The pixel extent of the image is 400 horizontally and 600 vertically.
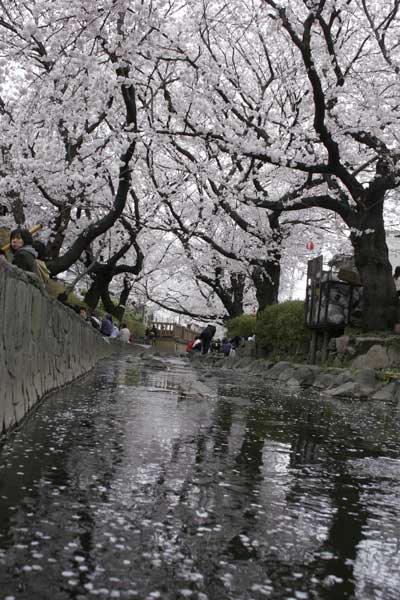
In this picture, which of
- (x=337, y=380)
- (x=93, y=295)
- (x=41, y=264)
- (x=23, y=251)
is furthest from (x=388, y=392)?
(x=93, y=295)

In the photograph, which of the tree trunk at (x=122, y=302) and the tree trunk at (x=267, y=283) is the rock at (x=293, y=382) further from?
the tree trunk at (x=122, y=302)

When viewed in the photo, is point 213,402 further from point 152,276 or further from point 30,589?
point 152,276

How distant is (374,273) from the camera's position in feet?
52.3

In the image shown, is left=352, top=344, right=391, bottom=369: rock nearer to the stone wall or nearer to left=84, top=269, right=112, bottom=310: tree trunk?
the stone wall

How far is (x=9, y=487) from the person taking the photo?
10.4 ft

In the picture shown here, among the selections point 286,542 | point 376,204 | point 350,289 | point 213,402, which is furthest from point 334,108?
point 286,542

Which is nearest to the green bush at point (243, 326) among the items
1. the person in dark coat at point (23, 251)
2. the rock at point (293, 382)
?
the rock at point (293, 382)

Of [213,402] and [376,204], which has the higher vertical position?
[376,204]

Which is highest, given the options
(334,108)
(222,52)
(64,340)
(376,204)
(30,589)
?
(222,52)

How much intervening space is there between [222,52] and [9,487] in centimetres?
2029

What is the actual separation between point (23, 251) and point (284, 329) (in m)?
13.2

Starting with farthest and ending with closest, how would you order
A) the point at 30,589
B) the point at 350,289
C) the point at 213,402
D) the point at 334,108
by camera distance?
the point at 350,289 < the point at 334,108 < the point at 213,402 < the point at 30,589

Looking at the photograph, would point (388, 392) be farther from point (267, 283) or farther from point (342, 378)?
point (267, 283)

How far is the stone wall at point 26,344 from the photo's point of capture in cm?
452
